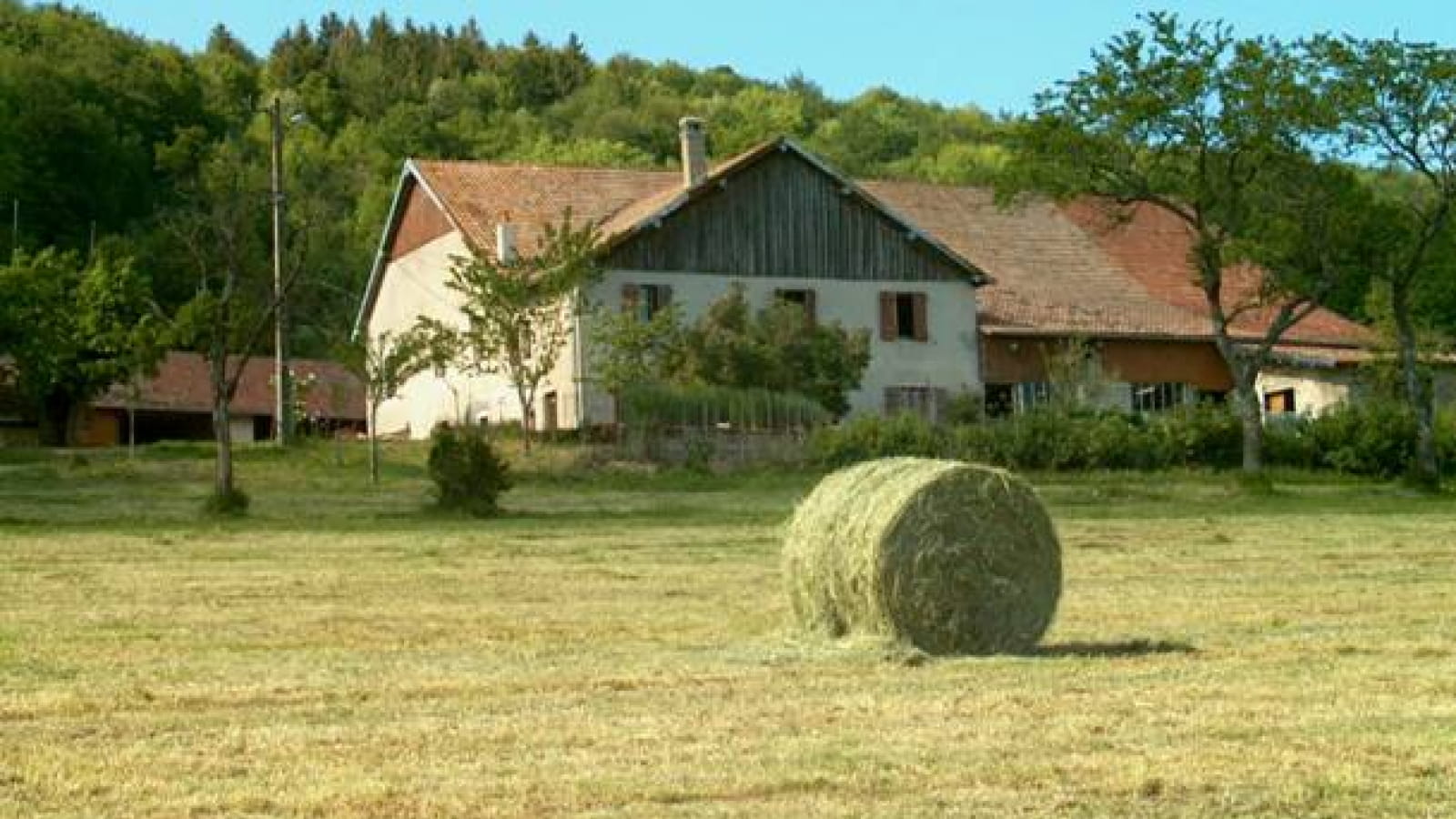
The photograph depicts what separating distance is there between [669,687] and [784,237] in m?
45.2

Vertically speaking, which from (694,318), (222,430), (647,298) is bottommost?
(222,430)

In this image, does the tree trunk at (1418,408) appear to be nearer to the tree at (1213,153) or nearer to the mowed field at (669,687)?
the tree at (1213,153)

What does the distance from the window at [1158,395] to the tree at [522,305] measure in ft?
52.2

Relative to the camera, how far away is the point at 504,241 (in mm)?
54906

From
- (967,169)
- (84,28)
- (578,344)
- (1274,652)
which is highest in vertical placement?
(84,28)

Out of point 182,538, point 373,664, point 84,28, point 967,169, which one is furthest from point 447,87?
Result: point 373,664

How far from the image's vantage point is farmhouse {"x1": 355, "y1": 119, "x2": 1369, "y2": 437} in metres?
57.1

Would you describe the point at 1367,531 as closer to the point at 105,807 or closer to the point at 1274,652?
the point at 1274,652

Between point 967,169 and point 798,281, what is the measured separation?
45673 millimetres

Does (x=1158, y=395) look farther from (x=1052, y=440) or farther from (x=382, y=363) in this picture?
(x=382, y=363)

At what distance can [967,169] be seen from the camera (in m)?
103

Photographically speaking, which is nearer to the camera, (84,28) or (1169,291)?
(1169,291)

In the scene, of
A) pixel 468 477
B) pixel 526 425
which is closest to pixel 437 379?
pixel 526 425

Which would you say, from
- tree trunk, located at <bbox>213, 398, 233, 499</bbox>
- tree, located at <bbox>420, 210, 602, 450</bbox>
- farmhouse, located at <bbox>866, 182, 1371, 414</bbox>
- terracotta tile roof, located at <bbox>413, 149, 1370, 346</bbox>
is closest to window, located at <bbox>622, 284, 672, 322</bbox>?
terracotta tile roof, located at <bbox>413, 149, 1370, 346</bbox>
